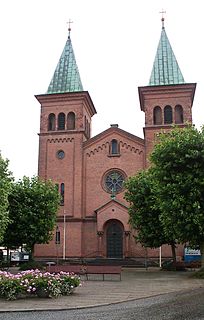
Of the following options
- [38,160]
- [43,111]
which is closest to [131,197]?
[38,160]

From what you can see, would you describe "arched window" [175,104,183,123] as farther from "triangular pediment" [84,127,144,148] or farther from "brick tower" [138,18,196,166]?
"triangular pediment" [84,127,144,148]

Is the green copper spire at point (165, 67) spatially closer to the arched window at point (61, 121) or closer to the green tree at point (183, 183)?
the arched window at point (61, 121)

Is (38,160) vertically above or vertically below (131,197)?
above

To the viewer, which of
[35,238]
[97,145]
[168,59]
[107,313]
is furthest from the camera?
[168,59]

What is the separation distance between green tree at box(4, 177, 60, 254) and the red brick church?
11455mm

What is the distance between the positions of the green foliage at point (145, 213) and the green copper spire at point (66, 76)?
20.2 m

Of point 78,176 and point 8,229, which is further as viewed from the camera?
point 78,176

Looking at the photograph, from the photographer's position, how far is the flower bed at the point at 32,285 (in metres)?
14.9

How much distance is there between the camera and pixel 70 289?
1659 centimetres

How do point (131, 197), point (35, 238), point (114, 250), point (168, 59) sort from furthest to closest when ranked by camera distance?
point (168, 59) → point (114, 250) → point (131, 197) → point (35, 238)

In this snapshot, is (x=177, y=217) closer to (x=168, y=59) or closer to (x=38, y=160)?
(x=38, y=160)

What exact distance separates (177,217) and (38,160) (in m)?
25.5

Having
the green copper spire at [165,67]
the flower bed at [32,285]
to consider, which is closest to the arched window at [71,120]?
the green copper spire at [165,67]

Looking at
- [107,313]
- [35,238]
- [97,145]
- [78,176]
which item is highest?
[97,145]
